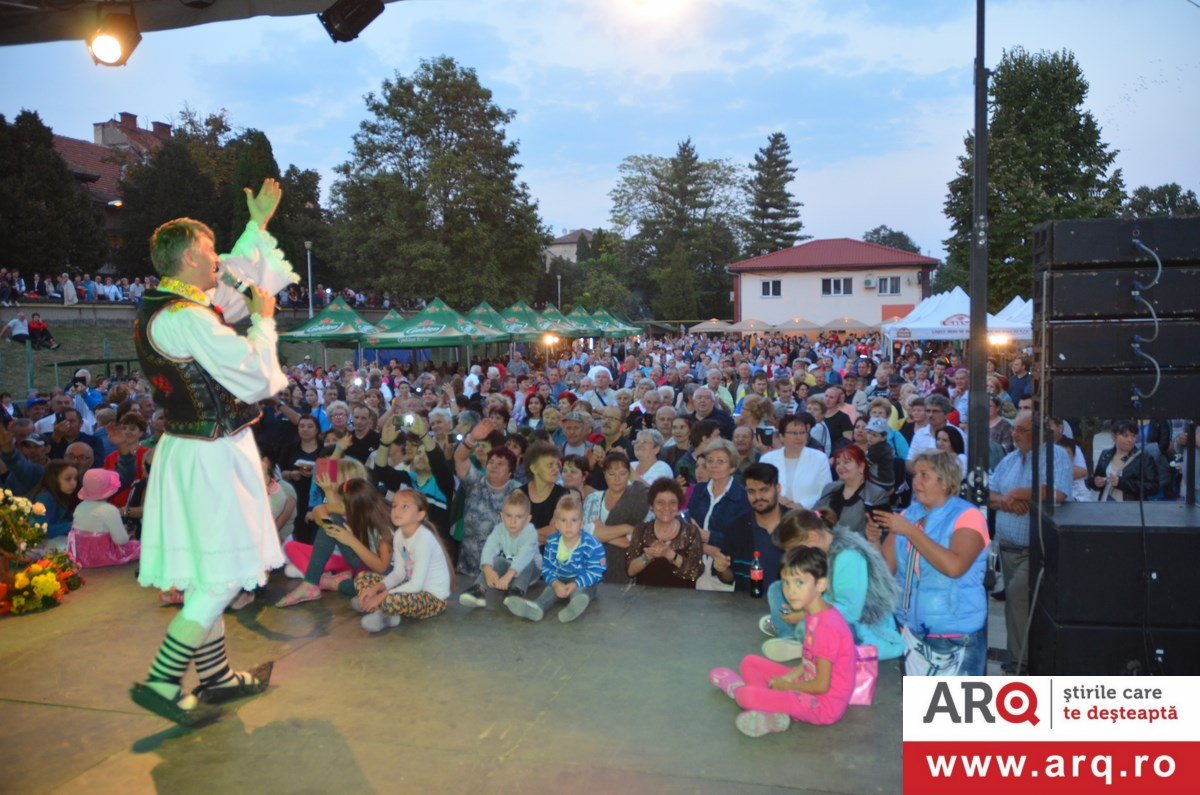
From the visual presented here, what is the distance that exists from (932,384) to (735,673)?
38.6ft

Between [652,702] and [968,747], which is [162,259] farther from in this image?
[968,747]

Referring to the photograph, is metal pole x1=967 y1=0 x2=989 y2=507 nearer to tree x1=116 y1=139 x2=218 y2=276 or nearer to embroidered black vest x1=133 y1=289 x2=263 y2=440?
embroidered black vest x1=133 y1=289 x2=263 y2=440

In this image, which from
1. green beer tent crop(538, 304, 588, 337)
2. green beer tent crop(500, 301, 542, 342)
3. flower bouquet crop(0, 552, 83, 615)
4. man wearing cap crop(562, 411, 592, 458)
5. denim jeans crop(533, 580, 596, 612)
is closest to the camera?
denim jeans crop(533, 580, 596, 612)

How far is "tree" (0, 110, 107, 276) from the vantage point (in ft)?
102

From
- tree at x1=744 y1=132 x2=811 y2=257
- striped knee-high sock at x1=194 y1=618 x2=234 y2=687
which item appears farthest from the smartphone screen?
tree at x1=744 y1=132 x2=811 y2=257

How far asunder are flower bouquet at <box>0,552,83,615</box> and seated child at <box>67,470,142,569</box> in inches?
30.4

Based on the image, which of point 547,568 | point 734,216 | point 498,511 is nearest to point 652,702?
point 547,568

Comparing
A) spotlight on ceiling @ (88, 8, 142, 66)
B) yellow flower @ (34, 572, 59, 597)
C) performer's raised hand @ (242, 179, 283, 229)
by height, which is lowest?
yellow flower @ (34, 572, 59, 597)

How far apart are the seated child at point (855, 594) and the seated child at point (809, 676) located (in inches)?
14.9

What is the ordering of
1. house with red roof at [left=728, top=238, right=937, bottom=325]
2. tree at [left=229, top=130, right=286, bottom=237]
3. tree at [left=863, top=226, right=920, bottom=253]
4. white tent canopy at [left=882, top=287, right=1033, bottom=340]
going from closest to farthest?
white tent canopy at [left=882, top=287, right=1033, bottom=340] → tree at [left=229, top=130, right=286, bottom=237] → house with red roof at [left=728, top=238, right=937, bottom=325] → tree at [left=863, top=226, right=920, bottom=253]

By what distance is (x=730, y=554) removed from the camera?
5.73 metres

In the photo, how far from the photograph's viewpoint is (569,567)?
5352mm

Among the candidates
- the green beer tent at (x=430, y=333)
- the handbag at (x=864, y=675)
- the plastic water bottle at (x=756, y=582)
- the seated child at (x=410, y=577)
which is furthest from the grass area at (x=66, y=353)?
the handbag at (x=864, y=675)

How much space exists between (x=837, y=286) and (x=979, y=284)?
48.3m
